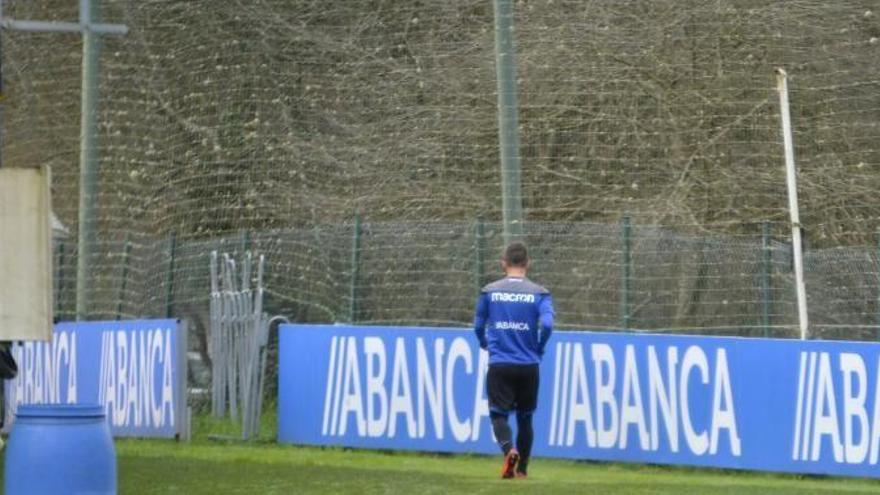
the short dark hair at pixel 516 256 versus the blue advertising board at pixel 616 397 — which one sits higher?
the short dark hair at pixel 516 256

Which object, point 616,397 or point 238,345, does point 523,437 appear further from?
point 238,345

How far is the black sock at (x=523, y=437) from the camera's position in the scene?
14.4 metres

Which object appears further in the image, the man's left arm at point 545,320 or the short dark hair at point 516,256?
the short dark hair at point 516,256

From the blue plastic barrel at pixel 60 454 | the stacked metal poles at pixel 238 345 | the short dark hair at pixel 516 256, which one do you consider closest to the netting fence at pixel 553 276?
the stacked metal poles at pixel 238 345

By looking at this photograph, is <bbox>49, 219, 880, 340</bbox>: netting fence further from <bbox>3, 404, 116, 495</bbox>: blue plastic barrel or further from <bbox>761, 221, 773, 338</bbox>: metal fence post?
<bbox>3, 404, 116, 495</bbox>: blue plastic barrel

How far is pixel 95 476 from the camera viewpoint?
11.3 meters

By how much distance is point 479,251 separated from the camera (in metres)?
17.6

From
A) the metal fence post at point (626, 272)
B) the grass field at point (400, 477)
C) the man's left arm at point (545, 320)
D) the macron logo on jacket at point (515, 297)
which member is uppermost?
the metal fence post at point (626, 272)

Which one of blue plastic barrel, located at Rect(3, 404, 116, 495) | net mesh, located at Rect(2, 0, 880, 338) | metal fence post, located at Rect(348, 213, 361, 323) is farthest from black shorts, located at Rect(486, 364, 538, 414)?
metal fence post, located at Rect(348, 213, 361, 323)

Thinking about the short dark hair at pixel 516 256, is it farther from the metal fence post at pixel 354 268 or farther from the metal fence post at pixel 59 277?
the metal fence post at pixel 59 277

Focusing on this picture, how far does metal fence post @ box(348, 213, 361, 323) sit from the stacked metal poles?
32.4 inches

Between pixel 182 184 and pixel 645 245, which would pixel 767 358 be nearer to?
pixel 645 245

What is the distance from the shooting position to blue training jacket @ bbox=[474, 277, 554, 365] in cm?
1425

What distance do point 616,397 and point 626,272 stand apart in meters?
1.18
